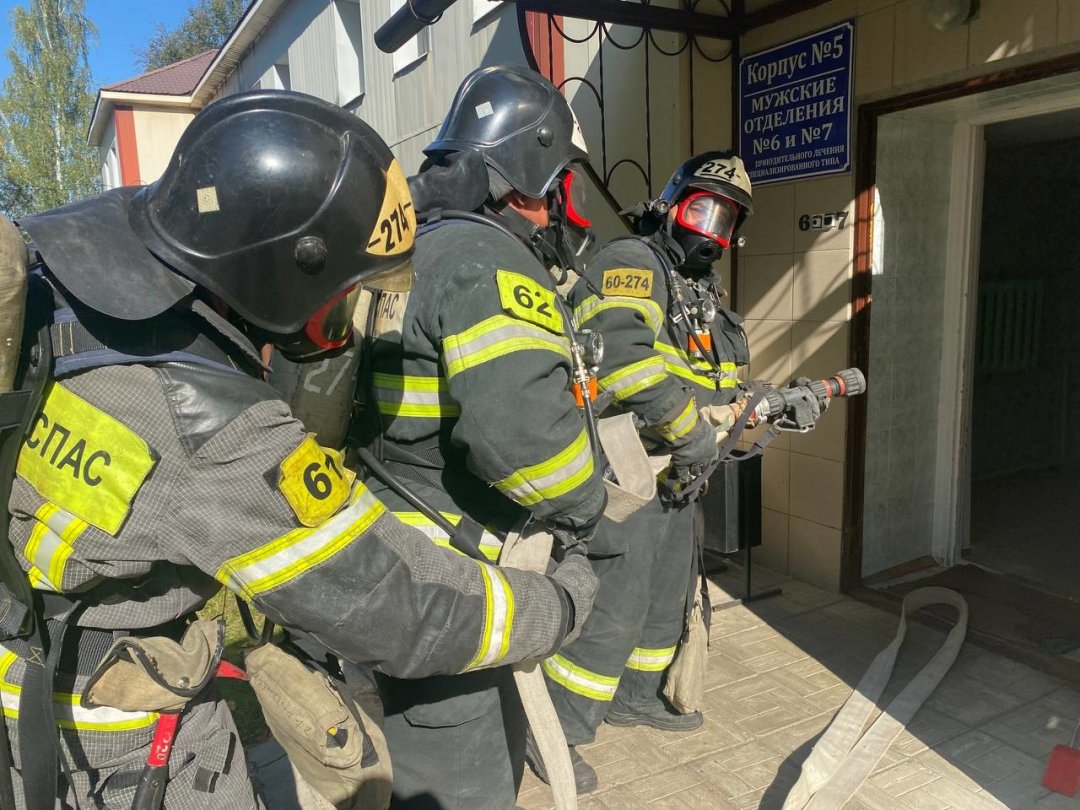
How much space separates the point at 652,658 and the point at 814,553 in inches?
69.3

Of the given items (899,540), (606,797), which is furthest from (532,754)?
(899,540)

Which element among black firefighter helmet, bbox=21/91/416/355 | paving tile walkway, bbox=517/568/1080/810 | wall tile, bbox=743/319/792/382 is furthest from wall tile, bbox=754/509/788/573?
black firefighter helmet, bbox=21/91/416/355

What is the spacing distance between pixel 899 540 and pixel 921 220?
1881 mm

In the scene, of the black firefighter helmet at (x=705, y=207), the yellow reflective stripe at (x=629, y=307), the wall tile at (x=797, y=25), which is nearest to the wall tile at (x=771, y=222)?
the wall tile at (x=797, y=25)

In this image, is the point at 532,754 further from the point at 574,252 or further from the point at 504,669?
the point at 574,252

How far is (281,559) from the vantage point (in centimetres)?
130

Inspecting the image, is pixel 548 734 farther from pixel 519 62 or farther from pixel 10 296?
pixel 519 62

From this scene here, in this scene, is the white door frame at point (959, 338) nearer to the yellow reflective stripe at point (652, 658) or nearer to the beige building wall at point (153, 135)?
the yellow reflective stripe at point (652, 658)

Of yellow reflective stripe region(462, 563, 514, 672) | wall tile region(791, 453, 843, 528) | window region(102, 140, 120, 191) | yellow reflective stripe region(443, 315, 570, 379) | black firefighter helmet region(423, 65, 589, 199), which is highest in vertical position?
window region(102, 140, 120, 191)

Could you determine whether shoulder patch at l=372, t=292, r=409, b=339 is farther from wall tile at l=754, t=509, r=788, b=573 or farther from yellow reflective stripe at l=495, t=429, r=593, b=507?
wall tile at l=754, t=509, r=788, b=573

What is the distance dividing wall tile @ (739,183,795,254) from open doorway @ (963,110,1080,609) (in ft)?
8.38

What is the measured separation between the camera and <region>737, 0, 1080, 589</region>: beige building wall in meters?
3.82

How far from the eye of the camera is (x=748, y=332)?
4969mm

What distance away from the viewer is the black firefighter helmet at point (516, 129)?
243cm
